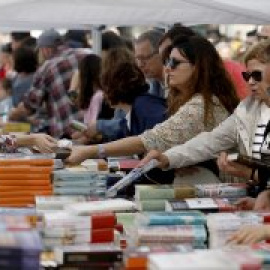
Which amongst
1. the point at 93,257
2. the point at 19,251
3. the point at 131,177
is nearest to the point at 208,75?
the point at 131,177

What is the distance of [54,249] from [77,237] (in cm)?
13

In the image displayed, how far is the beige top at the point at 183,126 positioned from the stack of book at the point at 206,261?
2.11 meters

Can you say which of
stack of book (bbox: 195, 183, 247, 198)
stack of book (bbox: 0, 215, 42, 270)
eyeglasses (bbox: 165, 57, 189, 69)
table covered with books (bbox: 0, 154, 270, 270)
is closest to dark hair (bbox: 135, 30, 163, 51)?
eyeglasses (bbox: 165, 57, 189, 69)

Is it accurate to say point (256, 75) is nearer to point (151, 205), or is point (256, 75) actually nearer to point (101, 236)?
point (151, 205)

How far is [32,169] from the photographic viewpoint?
525cm

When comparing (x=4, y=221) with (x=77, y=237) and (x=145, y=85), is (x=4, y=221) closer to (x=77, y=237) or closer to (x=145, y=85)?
(x=77, y=237)

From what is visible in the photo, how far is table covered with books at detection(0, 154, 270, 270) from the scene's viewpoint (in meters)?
3.41

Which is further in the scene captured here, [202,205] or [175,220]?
[202,205]

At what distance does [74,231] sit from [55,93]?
512cm

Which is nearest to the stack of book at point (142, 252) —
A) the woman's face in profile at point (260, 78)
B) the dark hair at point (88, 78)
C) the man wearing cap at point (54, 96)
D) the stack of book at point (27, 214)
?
the stack of book at point (27, 214)

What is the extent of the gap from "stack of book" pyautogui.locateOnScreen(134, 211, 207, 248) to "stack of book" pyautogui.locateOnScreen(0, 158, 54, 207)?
1.12m

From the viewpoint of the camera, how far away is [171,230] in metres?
4.01

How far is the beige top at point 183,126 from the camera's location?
5.51 m

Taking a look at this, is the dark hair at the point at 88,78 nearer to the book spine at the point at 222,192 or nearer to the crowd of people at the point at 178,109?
the crowd of people at the point at 178,109
